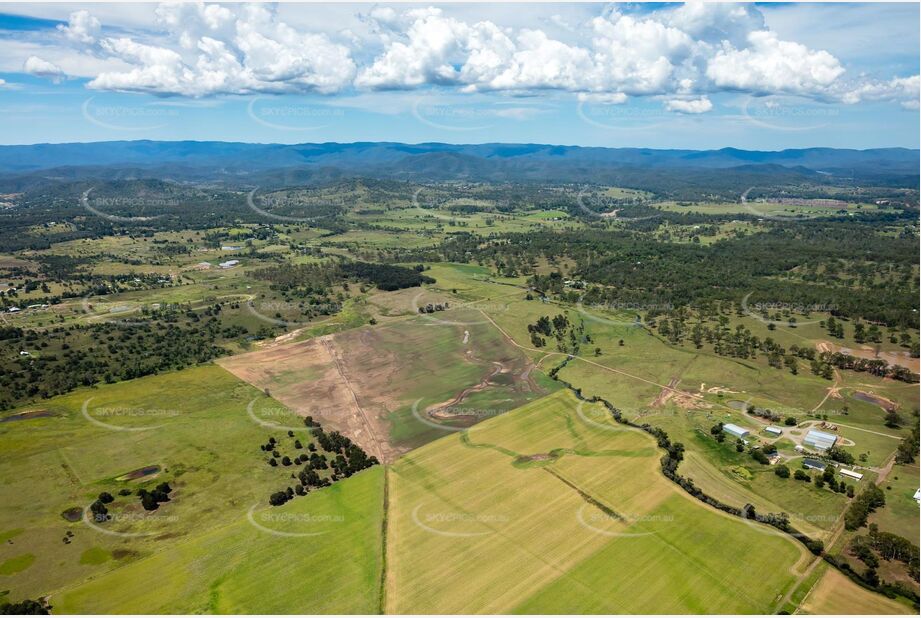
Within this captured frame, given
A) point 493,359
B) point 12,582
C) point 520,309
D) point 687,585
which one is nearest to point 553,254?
point 520,309

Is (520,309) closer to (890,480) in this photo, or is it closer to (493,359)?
(493,359)

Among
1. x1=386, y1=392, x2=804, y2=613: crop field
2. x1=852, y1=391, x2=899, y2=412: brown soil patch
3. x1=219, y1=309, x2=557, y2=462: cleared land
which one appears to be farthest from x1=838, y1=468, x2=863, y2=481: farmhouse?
x1=219, y1=309, x2=557, y2=462: cleared land

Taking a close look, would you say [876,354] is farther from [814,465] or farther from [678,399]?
[814,465]

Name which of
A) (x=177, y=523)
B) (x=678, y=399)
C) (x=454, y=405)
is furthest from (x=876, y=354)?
(x=177, y=523)

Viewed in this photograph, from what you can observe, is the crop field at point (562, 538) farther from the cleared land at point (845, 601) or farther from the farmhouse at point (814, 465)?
the farmhouse at point (814, 465)

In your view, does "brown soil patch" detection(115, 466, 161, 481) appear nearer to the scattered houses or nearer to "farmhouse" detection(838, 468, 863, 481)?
the scattered houses
